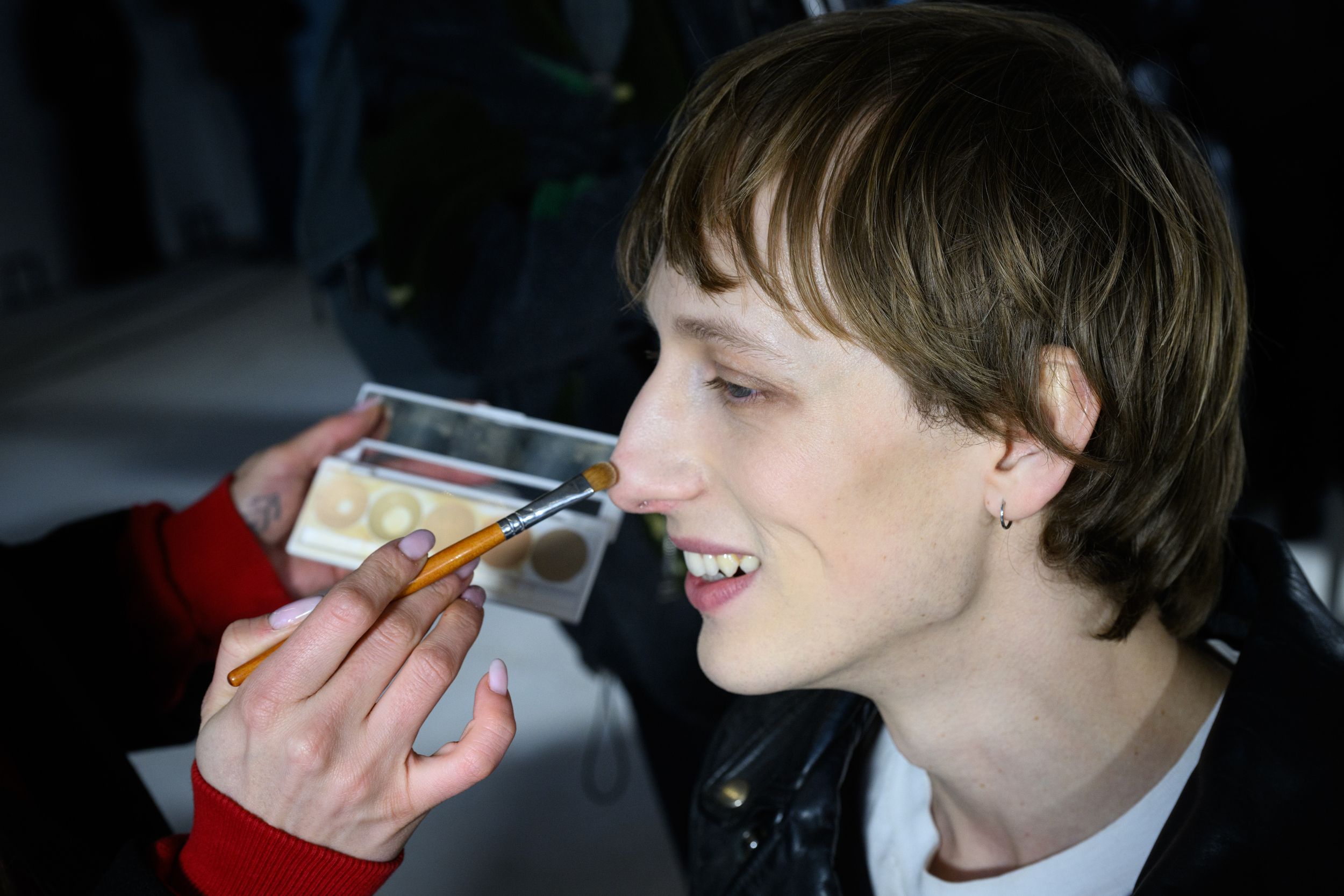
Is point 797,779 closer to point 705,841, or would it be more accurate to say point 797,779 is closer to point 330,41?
point 705,841

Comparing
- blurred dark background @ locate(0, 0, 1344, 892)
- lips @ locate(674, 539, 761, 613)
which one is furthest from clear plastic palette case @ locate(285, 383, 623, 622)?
blurred dark background @ locate(0, 0, 1344, 892)

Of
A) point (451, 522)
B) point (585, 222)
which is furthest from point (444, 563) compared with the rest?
point (585, 222)

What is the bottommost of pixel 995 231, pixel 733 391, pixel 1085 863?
pixel 1085 863

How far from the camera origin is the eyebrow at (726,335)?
889 millimetres

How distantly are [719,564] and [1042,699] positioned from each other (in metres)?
0.35

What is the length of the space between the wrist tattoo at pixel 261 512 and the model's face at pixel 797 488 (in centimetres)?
57

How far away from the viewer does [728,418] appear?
951 millimetres

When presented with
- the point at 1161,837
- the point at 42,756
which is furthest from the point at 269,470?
the point at 1161,837

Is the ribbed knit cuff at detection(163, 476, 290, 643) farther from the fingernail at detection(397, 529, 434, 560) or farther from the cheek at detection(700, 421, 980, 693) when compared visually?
the cheek at detection(700, 421, 980, 693)

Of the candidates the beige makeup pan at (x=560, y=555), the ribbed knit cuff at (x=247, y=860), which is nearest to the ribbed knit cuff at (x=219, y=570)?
the beige makeup pan at (x=560, y=555)

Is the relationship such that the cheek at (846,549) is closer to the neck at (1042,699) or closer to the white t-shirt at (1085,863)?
the neck at (1042,699)

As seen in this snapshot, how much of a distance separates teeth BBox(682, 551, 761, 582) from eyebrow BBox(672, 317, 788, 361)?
0.71ft

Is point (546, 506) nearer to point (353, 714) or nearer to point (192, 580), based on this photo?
point (353, 714)

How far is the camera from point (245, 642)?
2.83ft
